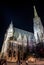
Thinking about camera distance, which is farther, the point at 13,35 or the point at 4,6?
the point at 13,35

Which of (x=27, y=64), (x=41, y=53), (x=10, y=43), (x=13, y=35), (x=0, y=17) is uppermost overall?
(x=0, y=17)

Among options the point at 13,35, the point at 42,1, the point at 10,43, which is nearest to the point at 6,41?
the point at 10,43

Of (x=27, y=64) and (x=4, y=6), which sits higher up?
(x=4, y=6)

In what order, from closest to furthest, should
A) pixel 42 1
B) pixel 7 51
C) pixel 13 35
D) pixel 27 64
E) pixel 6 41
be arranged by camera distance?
pixel 27 64, pixel 42 1, pixel 7 51, pixel 6 41, pixel 13 35

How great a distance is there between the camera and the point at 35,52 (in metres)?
12.0

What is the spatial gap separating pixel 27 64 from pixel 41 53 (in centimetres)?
281

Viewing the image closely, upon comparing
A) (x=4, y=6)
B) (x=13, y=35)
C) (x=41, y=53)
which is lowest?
(x=41, y=53)

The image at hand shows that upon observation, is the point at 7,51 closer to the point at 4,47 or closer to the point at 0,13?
the point at 4,47

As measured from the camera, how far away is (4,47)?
39.1 ft

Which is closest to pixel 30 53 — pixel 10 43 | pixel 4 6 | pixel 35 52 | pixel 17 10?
pixel 35 52

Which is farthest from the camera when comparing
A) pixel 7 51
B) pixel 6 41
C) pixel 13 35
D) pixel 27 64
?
pixel 13 35

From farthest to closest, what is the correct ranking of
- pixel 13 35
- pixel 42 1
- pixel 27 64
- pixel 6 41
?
pixel 13 35
pixel 6 41
pixel 42 1
pixel 27 64

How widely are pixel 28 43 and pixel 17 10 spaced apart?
4852 millimetres

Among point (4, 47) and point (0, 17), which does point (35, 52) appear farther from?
point (0, 17)
